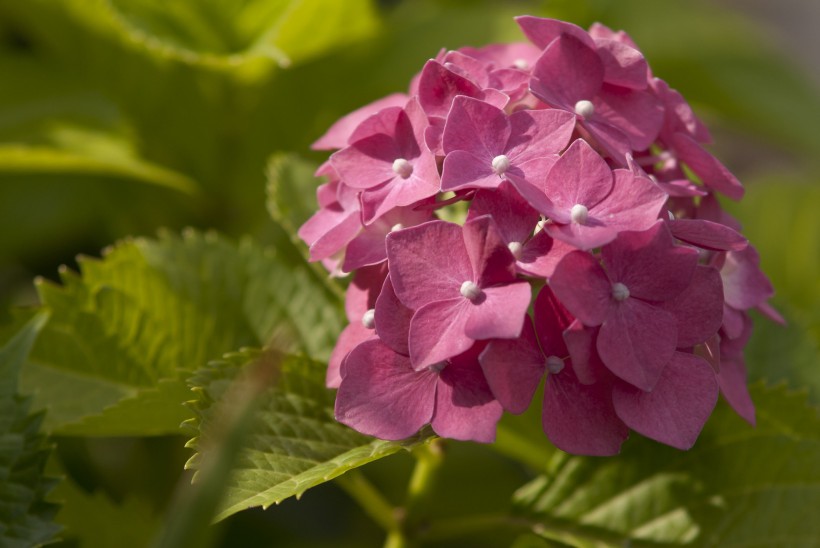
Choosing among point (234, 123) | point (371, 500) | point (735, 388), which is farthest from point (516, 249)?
point (234, 123)

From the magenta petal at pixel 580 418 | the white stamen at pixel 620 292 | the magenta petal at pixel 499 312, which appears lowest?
the magenta petal at pixel 580 418

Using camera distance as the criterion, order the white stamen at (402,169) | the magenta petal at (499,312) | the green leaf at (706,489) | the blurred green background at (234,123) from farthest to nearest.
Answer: the blurred green background at (234,123) → the green leaf at (706,489) → the white stamen at (402,169) → the magenta petal at (499,312)

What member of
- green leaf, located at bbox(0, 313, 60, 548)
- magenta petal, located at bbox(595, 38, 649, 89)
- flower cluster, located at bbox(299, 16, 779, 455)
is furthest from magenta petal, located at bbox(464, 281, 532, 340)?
green leaf, located at bbox(0, 313, 60, 548)

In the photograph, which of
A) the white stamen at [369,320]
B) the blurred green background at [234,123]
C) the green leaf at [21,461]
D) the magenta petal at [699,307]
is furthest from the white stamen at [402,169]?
the blurred green background at [234,123]

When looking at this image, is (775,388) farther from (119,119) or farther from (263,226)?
(119,119)

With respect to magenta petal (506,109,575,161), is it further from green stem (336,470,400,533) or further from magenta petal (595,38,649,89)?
green stem (336,470,400,533)

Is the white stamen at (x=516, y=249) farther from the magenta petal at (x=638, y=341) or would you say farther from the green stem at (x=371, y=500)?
the green stem at (x=371, y=500)

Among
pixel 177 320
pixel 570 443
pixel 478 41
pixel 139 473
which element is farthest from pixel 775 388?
pixel 139 473
